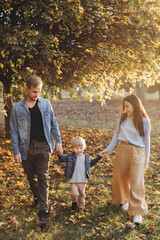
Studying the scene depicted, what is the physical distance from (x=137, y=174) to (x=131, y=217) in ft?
2.68

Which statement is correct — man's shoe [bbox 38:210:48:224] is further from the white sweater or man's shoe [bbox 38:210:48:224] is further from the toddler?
the white sweater

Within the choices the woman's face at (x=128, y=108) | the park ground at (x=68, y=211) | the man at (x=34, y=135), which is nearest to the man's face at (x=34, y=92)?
the man at (x=34, y=135)

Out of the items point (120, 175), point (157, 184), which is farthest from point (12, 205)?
point (157, 184)

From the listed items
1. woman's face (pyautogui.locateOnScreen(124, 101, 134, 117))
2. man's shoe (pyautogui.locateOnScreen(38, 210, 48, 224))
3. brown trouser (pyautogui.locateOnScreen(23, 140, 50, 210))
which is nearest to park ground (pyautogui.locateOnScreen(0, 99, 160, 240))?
man's shoe (pyautogui.locateOnScreen(38, 210, 48, 224))

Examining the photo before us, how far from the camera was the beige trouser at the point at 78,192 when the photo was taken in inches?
170

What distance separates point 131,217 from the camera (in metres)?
4.39

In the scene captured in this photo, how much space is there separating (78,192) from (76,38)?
18.0 ft

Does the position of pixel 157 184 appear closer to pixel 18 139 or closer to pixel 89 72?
pixel 18 139

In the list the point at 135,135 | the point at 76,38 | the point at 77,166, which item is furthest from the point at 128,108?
the point at 76,38

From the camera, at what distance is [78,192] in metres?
4.39

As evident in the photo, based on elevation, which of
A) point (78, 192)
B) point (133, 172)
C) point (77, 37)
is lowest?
point (78, 192)

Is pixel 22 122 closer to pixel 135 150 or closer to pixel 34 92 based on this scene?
pixel 34 92

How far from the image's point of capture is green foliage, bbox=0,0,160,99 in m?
6.16

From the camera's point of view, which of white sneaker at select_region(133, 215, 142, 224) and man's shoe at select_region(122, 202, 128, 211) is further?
man's shoe at select_region(122, 202, 128, 211)
